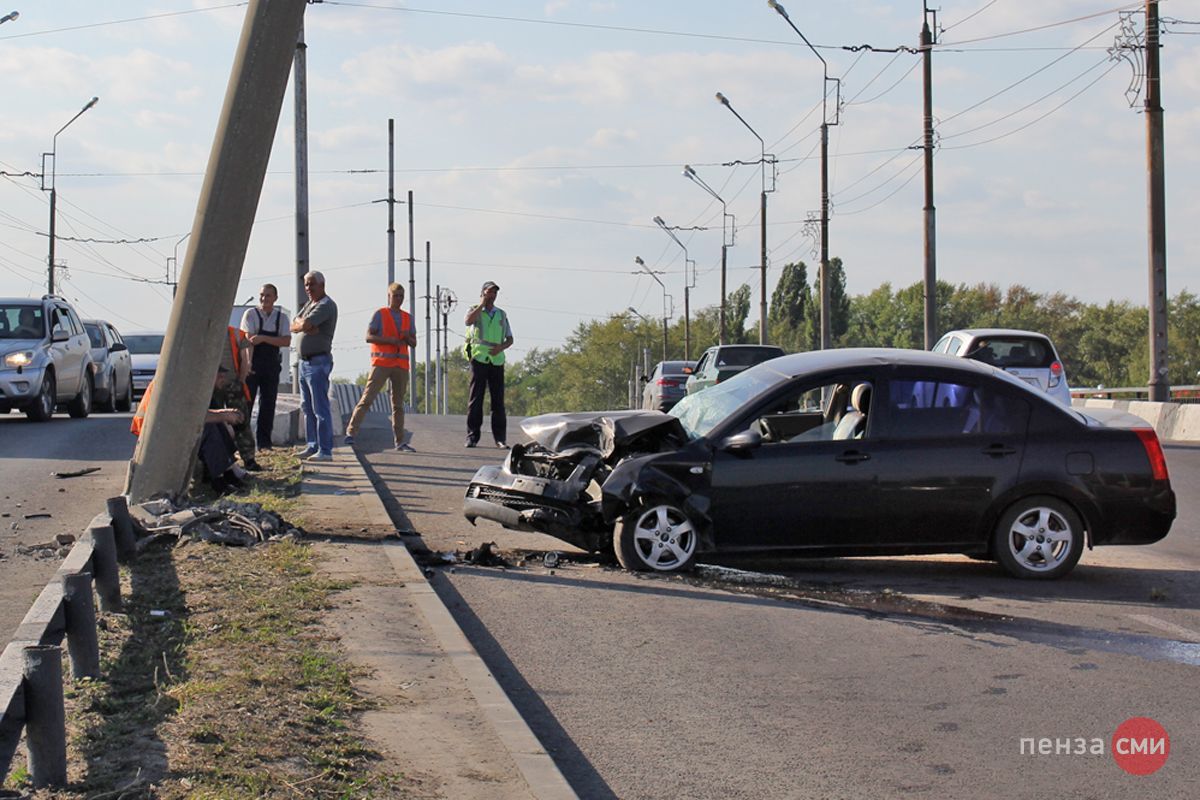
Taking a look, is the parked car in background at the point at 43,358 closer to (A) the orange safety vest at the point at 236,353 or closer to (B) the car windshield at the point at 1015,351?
(A) the orange safety vest at the point at 236,353

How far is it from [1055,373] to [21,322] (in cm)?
1575

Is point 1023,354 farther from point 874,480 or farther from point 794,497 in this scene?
point 794,497

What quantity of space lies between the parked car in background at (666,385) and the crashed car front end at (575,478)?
84.4 feet

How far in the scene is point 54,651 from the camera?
4496 mm

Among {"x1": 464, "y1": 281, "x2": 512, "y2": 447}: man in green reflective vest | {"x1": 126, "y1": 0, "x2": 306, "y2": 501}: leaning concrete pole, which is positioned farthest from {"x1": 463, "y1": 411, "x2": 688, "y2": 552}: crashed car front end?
{"x1": 464, "y1": 281, "x2": 512, "y2": 447}: man in green reflective vest

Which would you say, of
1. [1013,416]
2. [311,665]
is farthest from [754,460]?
[311,665]

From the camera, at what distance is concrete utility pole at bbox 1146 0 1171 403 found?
2786 centimetres

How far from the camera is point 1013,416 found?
31.9 feet

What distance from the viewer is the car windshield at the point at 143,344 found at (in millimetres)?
32188

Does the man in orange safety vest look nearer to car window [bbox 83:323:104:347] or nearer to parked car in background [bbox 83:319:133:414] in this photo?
parked car in background [bbox 83:319:133:414]

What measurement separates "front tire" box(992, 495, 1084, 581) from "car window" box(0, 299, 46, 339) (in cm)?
1678

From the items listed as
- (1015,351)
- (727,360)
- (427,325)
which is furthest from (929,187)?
(427,325)

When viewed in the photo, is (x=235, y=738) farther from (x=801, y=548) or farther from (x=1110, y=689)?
(x=801, y=548)

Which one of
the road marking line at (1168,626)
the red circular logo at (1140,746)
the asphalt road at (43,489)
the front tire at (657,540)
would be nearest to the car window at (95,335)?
the asphalt road at (43,489)
